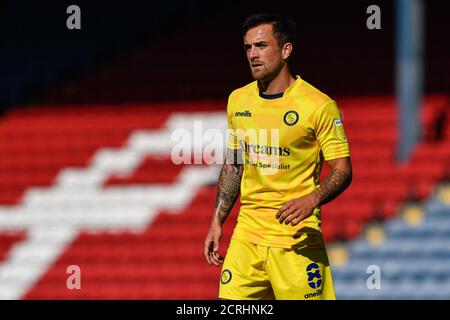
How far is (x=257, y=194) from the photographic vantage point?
4.75 metres

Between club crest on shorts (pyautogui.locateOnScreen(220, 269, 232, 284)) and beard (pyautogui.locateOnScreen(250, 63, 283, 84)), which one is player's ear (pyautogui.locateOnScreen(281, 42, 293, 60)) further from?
club crest on shorts (pyautogui.locateOnScreen(220, 269, 232, 284))

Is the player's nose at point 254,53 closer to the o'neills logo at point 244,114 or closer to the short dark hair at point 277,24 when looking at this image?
the short dark hair at point 277,24

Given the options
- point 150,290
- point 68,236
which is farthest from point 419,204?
point 68,236

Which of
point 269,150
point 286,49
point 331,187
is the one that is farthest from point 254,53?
point 331,187

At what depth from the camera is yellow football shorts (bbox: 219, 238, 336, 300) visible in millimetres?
4703

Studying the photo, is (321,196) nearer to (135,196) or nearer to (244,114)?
(244,114)

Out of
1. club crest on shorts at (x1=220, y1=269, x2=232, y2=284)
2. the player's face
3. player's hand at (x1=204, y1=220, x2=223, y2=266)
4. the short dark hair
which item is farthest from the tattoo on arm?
the short dark hair

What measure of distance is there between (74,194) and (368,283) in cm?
396

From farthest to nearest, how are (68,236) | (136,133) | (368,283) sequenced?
(136,133) → (68,236) → (368,283)

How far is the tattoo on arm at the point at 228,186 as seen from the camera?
16.1 ft

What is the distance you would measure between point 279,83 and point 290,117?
0.56 feet

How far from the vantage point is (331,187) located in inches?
175

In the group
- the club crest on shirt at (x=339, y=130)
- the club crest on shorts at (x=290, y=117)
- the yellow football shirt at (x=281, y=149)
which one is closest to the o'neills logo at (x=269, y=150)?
the yellow football shirt at (x=281, y=149)
